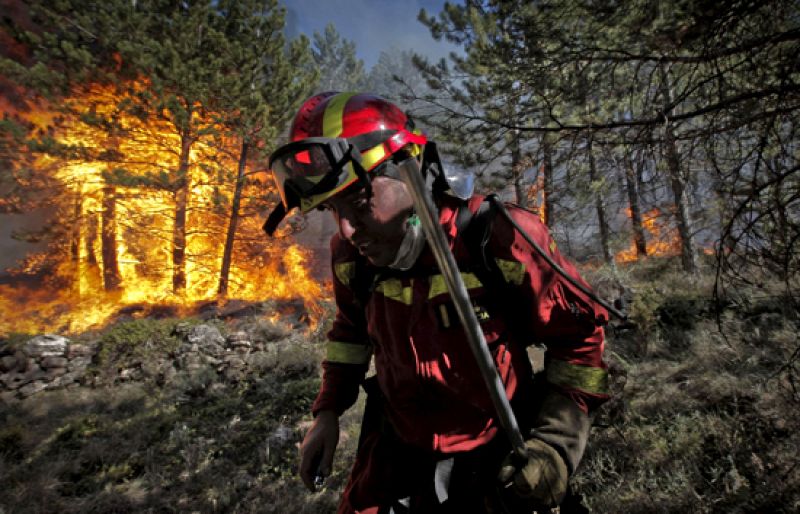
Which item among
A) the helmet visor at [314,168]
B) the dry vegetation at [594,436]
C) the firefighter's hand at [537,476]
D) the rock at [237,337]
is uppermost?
the helmet visor at [314,168]

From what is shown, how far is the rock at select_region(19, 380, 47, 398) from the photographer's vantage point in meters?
7.99

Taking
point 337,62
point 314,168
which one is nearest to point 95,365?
point 314,168

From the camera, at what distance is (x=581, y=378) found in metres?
1.38

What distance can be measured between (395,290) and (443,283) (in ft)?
0.76

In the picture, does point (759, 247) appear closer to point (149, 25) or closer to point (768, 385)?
point (768, 385)

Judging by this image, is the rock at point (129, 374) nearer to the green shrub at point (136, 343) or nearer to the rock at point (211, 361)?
the green shrub at point (136, 343)

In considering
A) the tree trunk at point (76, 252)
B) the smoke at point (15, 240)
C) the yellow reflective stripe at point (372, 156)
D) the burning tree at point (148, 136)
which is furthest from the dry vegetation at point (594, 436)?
the smoke at point (15, 240)

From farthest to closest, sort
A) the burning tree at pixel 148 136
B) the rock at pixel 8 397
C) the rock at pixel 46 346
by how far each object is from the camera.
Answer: the burning tree at pixel 148 136 → the rock at pixel 46 346 → the rock at pixel 8 397

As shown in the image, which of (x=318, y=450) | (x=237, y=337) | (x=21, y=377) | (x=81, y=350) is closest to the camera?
(x=318, y=450)

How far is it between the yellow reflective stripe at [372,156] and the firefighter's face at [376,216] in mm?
63

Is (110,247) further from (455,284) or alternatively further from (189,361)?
(455,284)

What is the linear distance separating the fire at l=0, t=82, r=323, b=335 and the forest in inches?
4.5

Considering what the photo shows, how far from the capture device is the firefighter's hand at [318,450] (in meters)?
1.78

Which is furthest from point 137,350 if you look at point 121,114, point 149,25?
point 149,25
